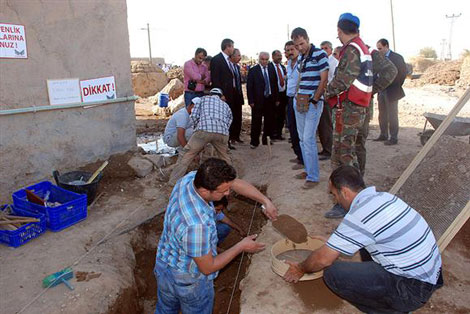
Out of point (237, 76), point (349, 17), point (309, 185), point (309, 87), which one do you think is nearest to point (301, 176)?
point (309, 185)

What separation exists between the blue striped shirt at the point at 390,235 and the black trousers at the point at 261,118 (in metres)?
5.64

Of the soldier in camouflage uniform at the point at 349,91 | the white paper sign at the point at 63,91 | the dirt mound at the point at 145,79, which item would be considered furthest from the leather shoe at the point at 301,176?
the dirt mound at the point at 145,79

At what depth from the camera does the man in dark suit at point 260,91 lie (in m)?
8.07

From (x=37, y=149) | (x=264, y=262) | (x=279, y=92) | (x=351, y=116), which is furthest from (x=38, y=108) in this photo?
(x=279, y=92)

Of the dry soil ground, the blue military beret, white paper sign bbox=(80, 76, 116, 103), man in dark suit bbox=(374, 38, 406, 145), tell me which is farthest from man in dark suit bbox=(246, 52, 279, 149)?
the blue military beret

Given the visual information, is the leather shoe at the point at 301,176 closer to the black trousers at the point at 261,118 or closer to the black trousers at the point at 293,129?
the black trousers at the point at 293,129

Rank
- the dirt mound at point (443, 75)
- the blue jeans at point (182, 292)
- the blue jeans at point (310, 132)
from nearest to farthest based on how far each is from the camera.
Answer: the blue jeans at point (182, 292), the blue jeans at point (310, 132), the dirt mound at point (443, 75)

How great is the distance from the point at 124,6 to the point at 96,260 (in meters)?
4.63

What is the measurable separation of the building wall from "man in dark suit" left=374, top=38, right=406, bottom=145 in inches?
204

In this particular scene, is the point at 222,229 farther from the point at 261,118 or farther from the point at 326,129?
the point at 261,118

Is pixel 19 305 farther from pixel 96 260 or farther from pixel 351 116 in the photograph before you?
pixel 351 116

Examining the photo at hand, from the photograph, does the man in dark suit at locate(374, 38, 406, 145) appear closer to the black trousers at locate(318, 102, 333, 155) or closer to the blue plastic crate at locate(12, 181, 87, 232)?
the black trousers at locate(318, 102, 333, 155)

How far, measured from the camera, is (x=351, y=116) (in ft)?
14.4

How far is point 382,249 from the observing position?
2.57 metres
